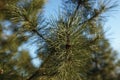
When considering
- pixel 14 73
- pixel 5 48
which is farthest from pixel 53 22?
pixel 5 48

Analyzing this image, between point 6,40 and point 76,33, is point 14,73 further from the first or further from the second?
point 6,40

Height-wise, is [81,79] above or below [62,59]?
below

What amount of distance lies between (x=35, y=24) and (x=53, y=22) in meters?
0.13

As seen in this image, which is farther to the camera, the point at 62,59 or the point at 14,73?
the point at 14,73

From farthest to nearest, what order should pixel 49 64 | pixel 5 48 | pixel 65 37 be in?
1. pixel 5 48
2. pixel 49 64
3. pixel 65 37

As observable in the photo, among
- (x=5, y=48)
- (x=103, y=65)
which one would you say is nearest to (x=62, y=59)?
(x=5, y=48)

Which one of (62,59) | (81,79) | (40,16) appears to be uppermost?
(40,16)

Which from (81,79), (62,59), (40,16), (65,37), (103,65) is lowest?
(103,65)

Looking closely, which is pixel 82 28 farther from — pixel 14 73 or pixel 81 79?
A: pixel 14 73

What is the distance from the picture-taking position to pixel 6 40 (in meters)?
4.39

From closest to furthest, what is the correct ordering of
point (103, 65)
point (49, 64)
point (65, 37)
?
point (65, 37) → point (49, 64) → point (103, 65)

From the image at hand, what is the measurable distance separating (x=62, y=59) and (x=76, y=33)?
0.59 feet

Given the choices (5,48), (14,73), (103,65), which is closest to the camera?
(14,73)

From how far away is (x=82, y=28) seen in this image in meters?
1.89
